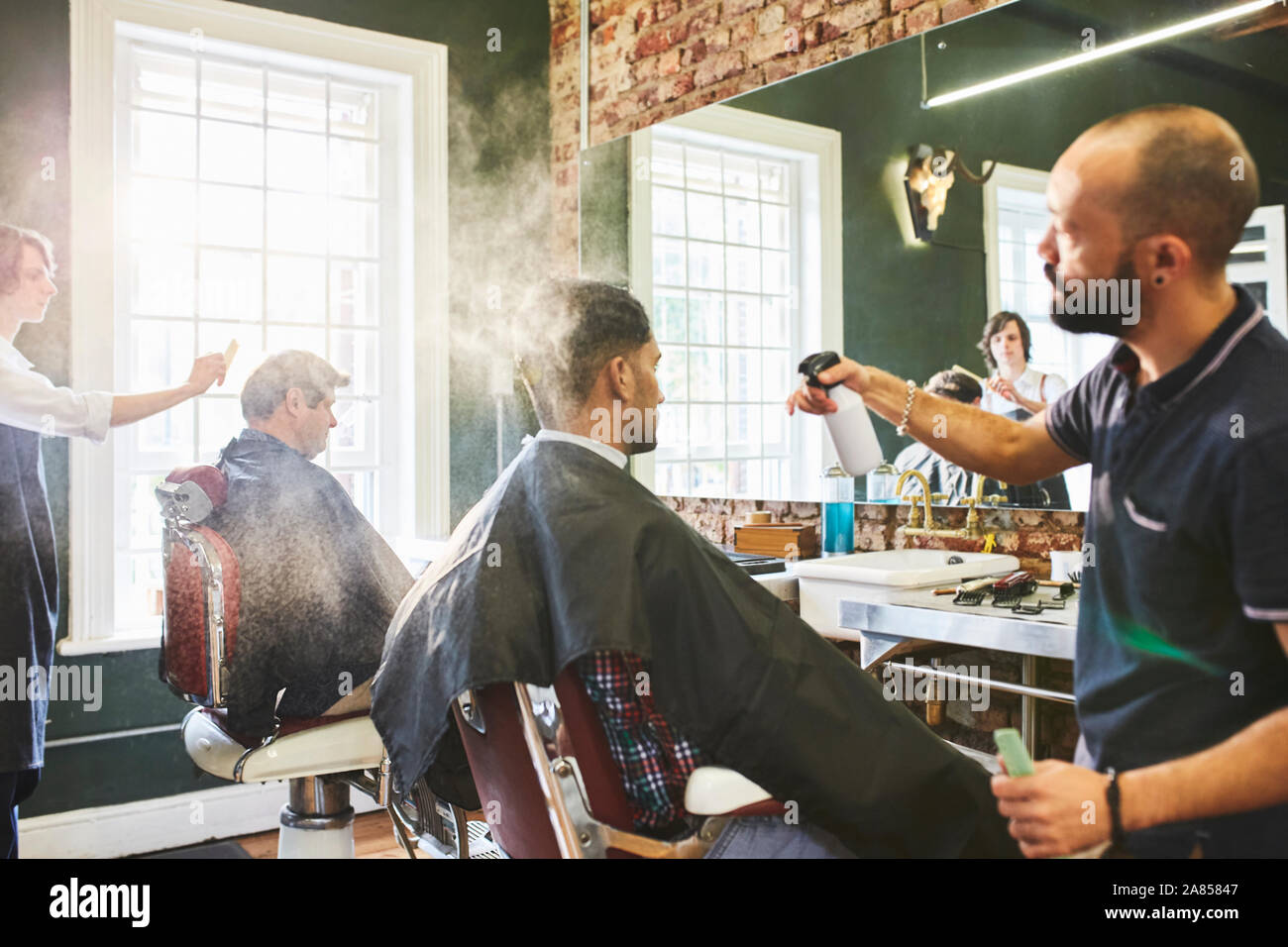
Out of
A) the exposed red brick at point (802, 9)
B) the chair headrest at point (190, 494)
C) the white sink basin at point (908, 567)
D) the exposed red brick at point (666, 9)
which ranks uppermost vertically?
the exposed red brick at point (666, 9)

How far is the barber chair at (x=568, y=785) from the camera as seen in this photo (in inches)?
49.5

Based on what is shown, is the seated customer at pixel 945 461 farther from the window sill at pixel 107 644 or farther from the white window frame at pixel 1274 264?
the window sill at pixel 107 644

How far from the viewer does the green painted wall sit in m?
2.63

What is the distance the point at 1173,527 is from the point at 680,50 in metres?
2.56

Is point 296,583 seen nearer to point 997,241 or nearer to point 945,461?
point 945,461

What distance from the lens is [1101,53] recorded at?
208 centimetres

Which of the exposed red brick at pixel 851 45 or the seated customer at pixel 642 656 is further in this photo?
the exposed red brick at pixel 851 45

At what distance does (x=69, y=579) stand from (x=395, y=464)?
1035mm

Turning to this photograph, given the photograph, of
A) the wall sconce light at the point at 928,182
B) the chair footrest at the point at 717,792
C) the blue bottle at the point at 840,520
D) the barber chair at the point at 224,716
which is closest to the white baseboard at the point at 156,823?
the barber chair at the point at 224,716

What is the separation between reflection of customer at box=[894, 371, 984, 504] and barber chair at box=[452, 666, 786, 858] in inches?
51.3

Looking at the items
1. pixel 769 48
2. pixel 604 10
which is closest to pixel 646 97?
pixel 604 10

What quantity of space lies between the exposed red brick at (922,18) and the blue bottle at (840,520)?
1143mm

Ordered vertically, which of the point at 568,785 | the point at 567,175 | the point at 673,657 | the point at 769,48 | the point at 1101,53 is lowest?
the point at 568,785
